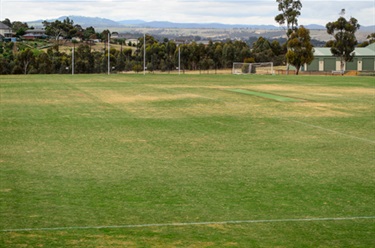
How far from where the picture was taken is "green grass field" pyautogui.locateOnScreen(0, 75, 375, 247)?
848 cm

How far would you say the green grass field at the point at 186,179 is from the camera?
848 centimetres

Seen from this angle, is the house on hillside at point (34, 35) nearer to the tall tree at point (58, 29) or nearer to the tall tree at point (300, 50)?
the tall tree at point (58, 29)

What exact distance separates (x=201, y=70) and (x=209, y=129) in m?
72.7

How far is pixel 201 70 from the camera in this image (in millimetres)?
91438

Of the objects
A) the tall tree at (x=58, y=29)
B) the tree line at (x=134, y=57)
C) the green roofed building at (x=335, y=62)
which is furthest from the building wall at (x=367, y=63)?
the tall tree at (x=58, y=29)

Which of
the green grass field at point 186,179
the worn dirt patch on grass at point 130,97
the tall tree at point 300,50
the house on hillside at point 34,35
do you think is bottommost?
the green grass field at point 186,179

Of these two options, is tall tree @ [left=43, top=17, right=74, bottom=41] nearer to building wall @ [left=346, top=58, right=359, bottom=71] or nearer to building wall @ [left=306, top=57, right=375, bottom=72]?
building wall @ [left=306, top=57, right=375, bottom=72]

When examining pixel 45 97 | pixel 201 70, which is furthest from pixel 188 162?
pixel 201 70

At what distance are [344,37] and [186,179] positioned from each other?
70951mm

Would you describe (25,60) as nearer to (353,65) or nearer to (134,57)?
(134,57)

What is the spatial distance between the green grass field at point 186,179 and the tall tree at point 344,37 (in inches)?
2273

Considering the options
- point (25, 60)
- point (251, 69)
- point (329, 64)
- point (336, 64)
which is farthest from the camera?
point (329, 64)

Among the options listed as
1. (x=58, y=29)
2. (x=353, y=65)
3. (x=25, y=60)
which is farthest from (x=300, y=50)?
(x=58, y=29)

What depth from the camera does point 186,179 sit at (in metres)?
11.8
